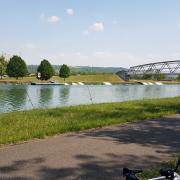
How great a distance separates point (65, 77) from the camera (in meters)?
Answer: 153

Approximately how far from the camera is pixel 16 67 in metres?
123

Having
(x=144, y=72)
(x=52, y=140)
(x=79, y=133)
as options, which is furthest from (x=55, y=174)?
(x=144, y=72)

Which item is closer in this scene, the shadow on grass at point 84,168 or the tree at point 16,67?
the shadow on grass at point 84,168

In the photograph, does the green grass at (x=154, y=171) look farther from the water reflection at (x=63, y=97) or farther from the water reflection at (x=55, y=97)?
the water reflection at (x=63, y=97)

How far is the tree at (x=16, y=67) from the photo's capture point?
12254 cm

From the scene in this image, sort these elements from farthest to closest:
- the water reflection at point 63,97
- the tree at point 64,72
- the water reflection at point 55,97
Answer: the tree at point 64,72
the water reflection at point 63,97
the water reflection at point 55,97

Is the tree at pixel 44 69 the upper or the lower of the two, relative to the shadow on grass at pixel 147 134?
upper

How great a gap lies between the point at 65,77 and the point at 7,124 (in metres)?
140

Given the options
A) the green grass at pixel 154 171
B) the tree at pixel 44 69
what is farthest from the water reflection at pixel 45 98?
the tree at pixel 44 69

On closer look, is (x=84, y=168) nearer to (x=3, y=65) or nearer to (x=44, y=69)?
(x=44, y=69)

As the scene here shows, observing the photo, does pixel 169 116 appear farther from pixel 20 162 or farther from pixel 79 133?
pixel 20 162

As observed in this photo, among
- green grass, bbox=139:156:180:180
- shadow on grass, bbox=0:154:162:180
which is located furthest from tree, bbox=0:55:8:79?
green grass, bbox=139:156:180:180

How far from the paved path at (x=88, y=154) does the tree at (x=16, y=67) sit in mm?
113541

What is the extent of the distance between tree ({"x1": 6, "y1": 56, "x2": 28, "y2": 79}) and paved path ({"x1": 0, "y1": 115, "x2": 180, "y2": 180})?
11354cm
